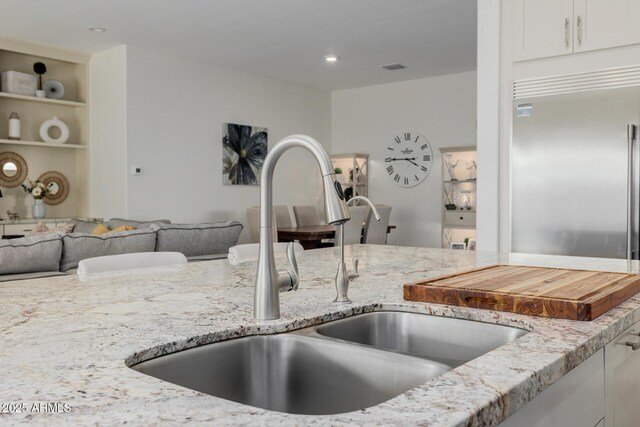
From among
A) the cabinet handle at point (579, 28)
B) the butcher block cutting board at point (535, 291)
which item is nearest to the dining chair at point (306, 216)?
the cabinet handle at point (579, 28)

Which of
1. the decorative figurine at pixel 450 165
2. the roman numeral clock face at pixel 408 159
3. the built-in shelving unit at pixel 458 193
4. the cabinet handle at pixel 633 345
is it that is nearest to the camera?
the cabinet handle at pixel 633 345

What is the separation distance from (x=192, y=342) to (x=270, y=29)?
5250 mm

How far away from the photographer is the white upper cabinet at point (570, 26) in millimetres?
3191

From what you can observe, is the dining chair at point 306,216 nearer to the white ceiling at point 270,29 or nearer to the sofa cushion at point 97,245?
the white ceiling at point 270,29

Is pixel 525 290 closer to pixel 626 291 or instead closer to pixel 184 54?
pixel 626 291

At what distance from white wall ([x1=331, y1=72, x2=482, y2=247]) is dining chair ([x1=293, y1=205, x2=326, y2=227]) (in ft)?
3.72

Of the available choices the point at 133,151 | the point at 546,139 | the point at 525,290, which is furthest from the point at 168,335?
the point at 133,151

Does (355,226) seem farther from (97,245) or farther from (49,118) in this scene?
(49,118)

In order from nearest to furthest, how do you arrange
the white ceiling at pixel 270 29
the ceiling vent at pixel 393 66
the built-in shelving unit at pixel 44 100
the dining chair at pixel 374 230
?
the white ceiling at pixel 270 29, the built-in shelving unit at pixel 44 100, the dining chair at pixel 374 230, the ceiling vent at pixel 393 66

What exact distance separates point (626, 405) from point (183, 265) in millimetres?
1450

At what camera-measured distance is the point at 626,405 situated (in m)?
1.27

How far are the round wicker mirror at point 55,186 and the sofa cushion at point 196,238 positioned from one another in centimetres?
359

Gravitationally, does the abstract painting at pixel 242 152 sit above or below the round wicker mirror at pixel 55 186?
above

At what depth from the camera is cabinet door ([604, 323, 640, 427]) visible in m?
1.16
